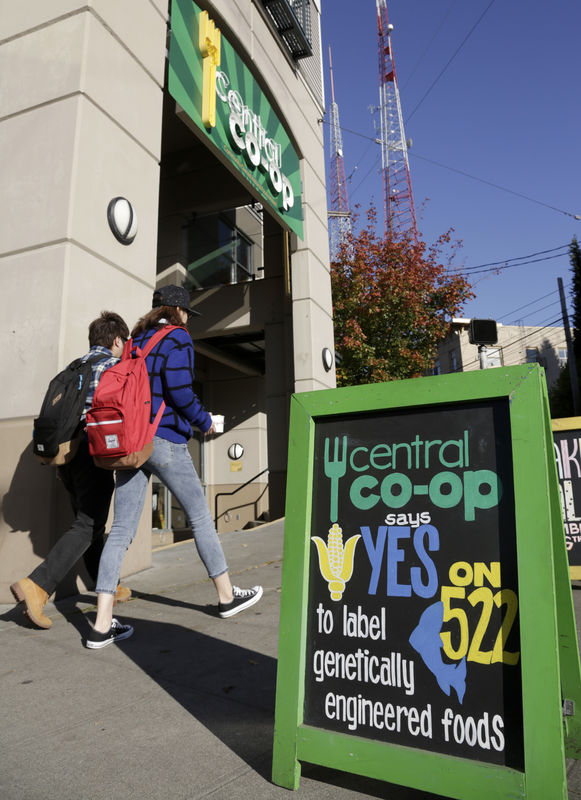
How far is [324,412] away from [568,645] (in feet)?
3.60

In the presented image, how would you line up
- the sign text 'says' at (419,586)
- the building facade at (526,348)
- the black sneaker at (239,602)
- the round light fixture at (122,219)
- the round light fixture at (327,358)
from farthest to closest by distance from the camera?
the building facade at (526,348) < the round light fixture at (327,358) < the round light fixture at (122,219) < the black sneaker at (239,602) < the sign text 'says' at (419,586)

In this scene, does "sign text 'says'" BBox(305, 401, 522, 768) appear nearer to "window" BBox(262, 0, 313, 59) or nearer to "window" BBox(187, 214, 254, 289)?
"window" BBox(262, 0, 313, 59)

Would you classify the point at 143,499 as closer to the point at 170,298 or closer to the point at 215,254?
the point at 170,298

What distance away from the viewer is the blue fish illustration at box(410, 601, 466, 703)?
1.62 meters

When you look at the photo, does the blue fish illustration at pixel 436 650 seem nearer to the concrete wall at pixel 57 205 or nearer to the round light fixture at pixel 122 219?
the concrete wall at pixel 57 205

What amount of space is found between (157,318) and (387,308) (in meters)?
13.3

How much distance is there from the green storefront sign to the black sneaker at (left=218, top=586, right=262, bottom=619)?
17.1ft

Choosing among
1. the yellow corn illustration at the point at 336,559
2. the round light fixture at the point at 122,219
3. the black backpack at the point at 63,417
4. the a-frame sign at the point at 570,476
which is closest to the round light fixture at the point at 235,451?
the round light fixture at the point at 122,219

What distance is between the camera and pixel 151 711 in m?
2.25

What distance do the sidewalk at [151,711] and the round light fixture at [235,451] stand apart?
10.3 m

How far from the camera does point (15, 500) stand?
4.24m

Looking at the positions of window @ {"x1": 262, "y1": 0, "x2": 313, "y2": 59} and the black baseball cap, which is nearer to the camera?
the black baseball cap

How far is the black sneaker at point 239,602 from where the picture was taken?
3504 millimetres

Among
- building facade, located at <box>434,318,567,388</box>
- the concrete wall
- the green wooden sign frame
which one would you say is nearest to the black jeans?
the concrete wall
